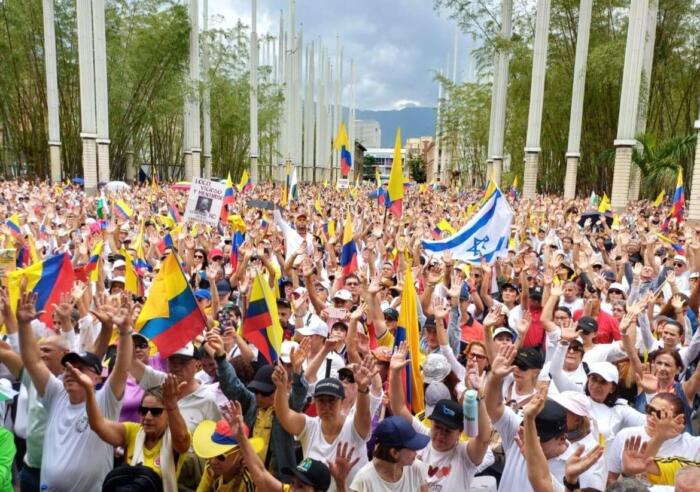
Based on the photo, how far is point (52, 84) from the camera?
83.3 ft

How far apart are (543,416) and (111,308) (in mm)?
2475

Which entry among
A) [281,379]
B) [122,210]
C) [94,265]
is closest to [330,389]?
[281,379]

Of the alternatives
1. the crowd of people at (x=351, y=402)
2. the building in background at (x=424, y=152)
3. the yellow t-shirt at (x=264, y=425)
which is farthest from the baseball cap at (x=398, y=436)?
the building in background at (x=424, y=152)

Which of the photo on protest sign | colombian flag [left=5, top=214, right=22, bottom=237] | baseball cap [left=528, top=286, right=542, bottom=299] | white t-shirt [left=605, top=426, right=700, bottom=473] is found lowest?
white t-shirt [left=605, top=426, right=700, bottom=473]

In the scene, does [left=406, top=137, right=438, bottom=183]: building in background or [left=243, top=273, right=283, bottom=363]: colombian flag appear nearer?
[left=243, top=273, right=283, bottom=363]: colombian flag

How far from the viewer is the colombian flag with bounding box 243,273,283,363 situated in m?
4.43

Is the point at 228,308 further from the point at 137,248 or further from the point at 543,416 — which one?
the point at 543,416

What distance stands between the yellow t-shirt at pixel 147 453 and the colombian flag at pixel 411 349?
1.46 m

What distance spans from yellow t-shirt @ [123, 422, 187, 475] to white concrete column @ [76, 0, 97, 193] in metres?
22.4

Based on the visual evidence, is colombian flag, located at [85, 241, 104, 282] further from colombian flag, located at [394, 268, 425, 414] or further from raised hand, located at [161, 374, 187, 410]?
raised hand, located at [161, 374, 187, 410]

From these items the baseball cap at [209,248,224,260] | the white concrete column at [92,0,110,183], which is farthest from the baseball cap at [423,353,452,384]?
the white concrete column at [92,0,110,183]

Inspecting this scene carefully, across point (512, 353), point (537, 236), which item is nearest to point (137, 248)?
point (512, 353)

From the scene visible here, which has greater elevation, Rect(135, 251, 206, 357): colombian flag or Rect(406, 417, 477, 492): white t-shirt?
Rect(135, 251, 206, 357): colombian flag

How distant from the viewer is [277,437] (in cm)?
344
